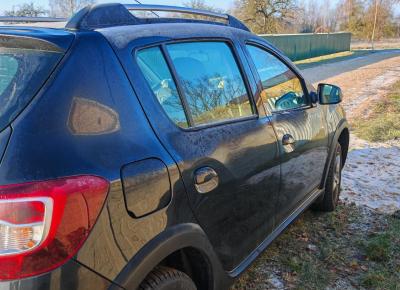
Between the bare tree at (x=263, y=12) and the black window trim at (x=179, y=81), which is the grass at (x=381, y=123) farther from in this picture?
the bare tree at (x=263, y=12)

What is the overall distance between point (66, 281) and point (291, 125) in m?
2.06

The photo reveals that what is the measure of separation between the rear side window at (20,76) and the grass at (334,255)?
6.86ft

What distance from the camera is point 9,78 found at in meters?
1.70

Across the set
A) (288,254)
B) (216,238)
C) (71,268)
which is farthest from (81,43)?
(288,254)

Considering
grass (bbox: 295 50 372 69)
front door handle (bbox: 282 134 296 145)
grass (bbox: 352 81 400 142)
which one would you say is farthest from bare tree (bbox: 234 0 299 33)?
front door handle (bbox: 282 134 296 145)

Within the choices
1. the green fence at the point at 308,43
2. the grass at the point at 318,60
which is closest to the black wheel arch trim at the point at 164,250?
the grass at the point at 318,60

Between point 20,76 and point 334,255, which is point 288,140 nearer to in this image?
point 334,255

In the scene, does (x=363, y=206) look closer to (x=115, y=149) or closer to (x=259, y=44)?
(x=259, y=44)

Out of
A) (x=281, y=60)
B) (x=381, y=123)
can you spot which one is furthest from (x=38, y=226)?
(x=381, y=123)

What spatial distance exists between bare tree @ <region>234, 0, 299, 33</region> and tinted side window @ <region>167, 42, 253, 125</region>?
4245cm

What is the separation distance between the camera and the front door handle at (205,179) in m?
2.03

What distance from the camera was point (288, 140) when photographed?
9.77 ft

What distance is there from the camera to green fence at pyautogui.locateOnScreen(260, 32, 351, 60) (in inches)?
1038

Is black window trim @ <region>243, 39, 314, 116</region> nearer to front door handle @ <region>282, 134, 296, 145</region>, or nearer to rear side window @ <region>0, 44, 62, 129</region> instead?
front door handle @ <region>282, 134, 296, 145</region>
